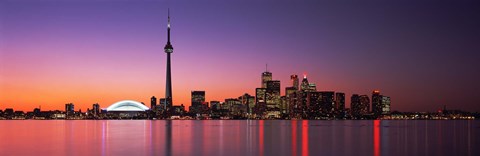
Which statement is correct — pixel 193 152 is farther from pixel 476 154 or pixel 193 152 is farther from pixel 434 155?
pixel 476 154

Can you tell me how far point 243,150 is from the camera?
53.1 m

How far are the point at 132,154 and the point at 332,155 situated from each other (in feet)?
60.3

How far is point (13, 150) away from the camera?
165 ft

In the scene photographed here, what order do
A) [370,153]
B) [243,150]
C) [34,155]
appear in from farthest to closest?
[243,150], [370,153], [34,155]

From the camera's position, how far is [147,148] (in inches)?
2186

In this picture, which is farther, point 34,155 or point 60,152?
point 60,152

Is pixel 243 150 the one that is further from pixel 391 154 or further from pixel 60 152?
pixel 60 152

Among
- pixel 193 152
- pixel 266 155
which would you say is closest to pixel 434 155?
pixel 266 155

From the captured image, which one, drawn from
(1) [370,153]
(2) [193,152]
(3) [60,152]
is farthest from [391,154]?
(3) [60,152]

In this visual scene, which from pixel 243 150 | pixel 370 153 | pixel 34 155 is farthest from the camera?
pixel 243 150

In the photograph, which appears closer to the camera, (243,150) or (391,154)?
(391,154)

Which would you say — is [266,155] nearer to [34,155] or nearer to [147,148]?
[147,148]

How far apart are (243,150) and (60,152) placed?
17.8 m

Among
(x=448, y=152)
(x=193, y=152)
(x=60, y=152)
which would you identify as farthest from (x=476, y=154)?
(x=60, y=152)
